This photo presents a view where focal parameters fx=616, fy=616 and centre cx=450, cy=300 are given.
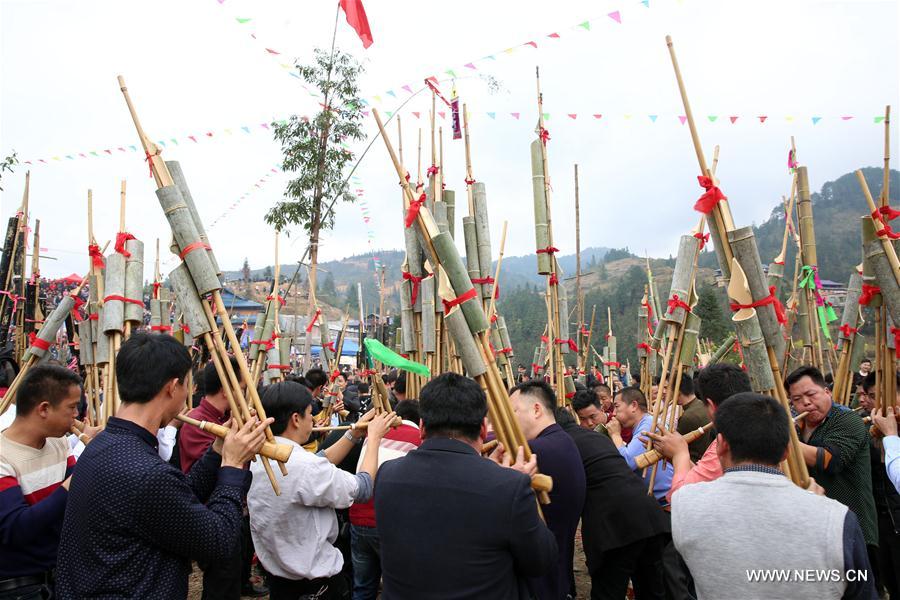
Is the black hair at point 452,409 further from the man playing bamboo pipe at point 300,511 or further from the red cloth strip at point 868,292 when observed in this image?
the red cloth strip at point 868,292

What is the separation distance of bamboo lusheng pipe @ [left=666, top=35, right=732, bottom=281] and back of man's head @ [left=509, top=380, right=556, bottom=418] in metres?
1.16

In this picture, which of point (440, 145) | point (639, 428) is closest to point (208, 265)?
point (440, 145)

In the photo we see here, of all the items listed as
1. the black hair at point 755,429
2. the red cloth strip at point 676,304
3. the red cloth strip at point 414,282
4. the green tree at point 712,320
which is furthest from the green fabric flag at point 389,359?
the green tree at point 712,320

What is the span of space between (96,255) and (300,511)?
2.98m

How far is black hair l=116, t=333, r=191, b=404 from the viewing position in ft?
7.80

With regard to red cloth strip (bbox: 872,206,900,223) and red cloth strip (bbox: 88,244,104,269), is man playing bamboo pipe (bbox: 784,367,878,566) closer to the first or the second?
red cloth strip (bbox: 872,206,900,223)

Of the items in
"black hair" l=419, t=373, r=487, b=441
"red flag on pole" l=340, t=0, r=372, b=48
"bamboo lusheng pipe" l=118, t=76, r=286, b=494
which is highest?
"red flag on pole" l=340, t=0, r=372, b=48

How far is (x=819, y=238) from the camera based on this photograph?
9319 cm

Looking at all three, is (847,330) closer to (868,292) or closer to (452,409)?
(868,292)

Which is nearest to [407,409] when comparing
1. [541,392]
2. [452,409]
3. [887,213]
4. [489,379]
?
[541,392]

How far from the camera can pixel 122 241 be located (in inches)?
173

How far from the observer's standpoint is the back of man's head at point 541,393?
3568 millimetres

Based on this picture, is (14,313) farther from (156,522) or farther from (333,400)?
(156,522)

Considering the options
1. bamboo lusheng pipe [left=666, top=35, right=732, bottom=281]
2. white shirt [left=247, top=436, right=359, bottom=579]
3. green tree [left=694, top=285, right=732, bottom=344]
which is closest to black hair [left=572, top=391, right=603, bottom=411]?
bamboo lusheng pipe [left=666, top=35, right=732, bottom=281]
